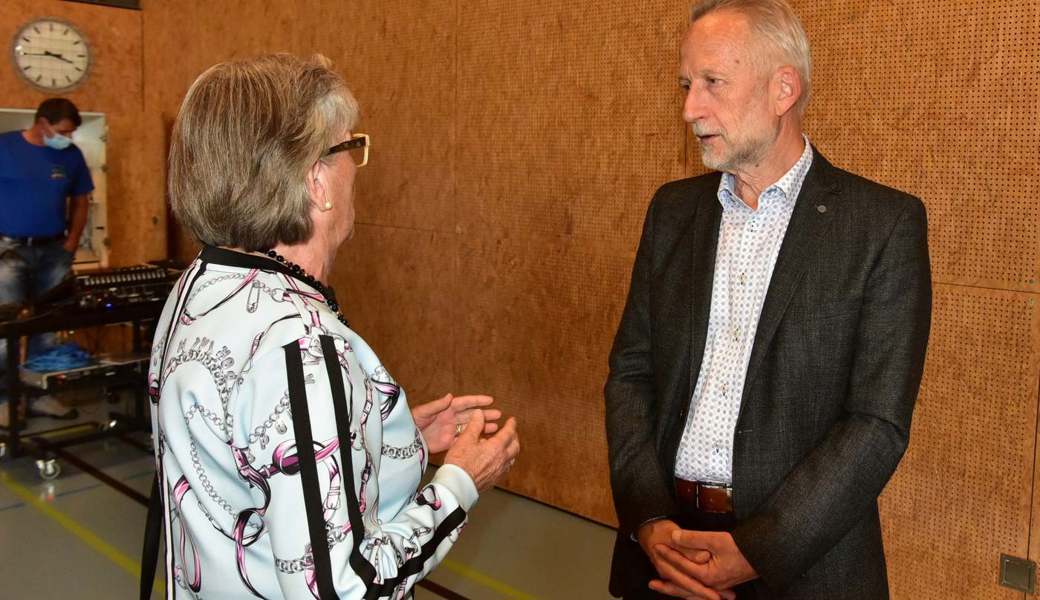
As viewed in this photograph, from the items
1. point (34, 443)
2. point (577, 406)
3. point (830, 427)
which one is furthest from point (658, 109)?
point (34, 443)

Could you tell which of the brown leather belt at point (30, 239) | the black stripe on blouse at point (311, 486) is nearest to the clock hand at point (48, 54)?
the brown leather belt at point (30, 239)

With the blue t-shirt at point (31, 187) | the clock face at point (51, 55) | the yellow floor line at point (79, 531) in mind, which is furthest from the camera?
the clock face at point (51, 55)

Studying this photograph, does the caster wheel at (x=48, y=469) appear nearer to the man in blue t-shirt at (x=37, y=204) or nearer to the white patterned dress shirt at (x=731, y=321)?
the man in blue t-shirt at (x=37, y=204)

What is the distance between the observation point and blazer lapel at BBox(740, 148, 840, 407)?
192 centimetres

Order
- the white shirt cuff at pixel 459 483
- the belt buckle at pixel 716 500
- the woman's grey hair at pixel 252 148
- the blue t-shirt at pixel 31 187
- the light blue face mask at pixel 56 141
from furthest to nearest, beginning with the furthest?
the light blue face mask at pixel 56 141
the blue t-shirt at pixel 31 187
the belt buckle at pixel 716 500
the white shirt cuff at pixel 459 483
the woman's grey hair at pixel 252 148

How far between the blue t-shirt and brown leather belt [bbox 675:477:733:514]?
5530 mm

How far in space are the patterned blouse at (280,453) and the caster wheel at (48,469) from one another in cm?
400

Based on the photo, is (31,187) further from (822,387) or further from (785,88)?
(822,387)

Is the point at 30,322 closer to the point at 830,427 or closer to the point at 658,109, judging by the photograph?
the point at 658,109

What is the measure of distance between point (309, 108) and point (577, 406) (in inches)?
124

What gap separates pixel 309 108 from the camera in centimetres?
153

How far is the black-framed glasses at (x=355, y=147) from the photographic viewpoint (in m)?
1.58

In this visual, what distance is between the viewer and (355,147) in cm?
162

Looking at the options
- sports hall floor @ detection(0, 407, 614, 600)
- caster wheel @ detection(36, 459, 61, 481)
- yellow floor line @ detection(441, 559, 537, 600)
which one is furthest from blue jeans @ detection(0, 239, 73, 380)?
yellow floor line @ detection(441, 559, 537, 600)
